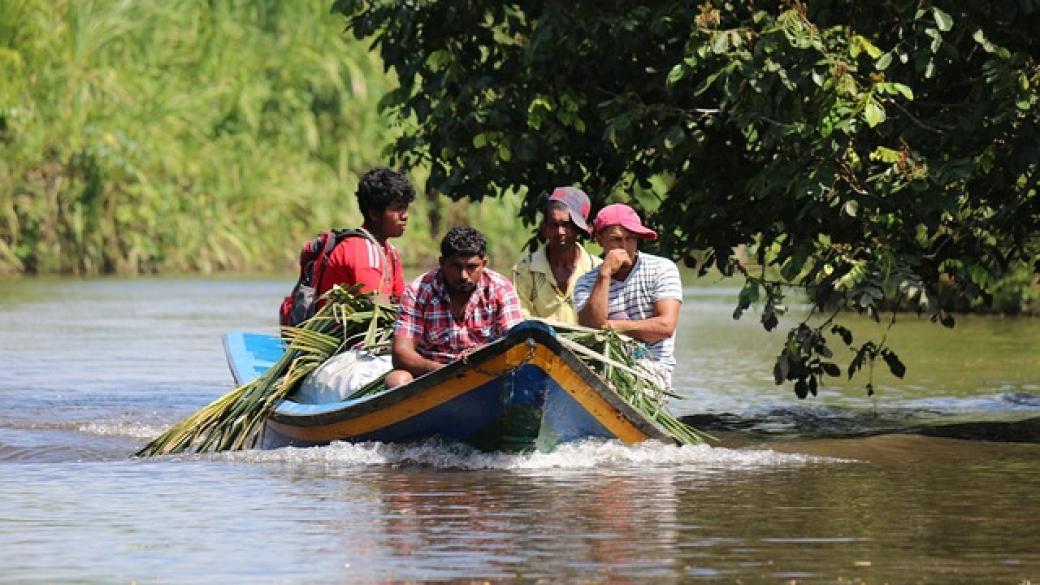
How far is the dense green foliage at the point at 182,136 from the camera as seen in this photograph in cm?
3256

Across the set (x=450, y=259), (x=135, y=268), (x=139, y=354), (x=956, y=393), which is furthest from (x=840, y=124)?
(x=135, y=268)

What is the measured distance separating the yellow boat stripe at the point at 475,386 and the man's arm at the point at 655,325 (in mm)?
586

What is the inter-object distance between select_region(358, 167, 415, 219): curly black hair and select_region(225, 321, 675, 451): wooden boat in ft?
3.54

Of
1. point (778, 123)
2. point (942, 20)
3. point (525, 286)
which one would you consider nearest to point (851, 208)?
point (778, 123)

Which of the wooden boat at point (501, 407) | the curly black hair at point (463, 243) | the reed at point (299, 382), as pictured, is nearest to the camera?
the wooden boat at point (501, 407)

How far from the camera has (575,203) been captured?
37.9ft

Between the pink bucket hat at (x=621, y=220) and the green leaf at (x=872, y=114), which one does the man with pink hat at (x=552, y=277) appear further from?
the green leaf at (x=872, y=114)

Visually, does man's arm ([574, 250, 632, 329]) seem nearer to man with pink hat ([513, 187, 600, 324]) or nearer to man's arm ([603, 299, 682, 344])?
man's arm ([603, 299, 682, 344])

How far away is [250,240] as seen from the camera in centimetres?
3425

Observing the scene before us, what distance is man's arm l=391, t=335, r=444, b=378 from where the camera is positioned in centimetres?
1098

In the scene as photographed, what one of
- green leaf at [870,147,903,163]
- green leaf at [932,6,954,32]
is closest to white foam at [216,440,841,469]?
green leaf at [870,147,903,163]

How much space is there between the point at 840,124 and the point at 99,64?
23282mm

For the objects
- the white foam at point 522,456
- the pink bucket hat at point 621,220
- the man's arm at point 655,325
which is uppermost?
the pink bucket hat at point 621,220

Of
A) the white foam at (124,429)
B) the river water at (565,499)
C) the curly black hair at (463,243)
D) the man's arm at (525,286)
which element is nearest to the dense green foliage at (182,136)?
the river water at (565,499)
